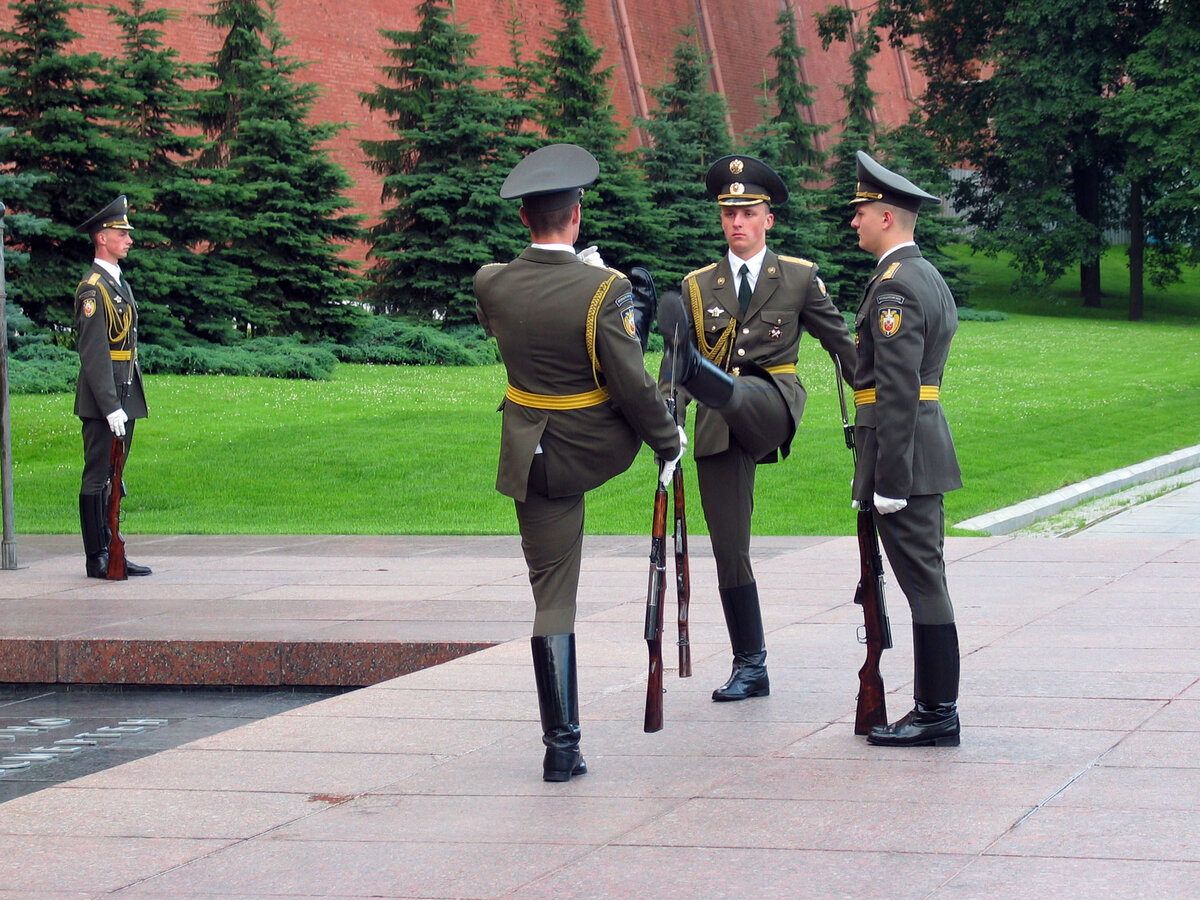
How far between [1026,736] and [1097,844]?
1085 mm

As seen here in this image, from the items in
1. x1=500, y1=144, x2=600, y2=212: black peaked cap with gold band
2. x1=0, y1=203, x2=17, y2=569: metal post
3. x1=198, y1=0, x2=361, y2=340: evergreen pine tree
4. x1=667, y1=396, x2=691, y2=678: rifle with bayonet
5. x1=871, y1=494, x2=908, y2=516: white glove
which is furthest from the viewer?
x1=198, y1=0, x2=361, y2=340: evergreen pine tree

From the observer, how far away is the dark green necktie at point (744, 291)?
5.10 metres

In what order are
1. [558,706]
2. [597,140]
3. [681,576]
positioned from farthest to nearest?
[597,140], [681,576], [558,706]

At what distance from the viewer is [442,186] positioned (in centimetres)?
2578

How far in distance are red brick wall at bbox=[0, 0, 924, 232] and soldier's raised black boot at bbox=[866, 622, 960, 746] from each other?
20.3 m

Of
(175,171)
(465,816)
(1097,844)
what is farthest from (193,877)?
(175,171)

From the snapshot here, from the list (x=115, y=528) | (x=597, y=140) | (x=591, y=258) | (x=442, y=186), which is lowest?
(x=115, y=528)

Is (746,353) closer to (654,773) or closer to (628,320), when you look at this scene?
(628,320)

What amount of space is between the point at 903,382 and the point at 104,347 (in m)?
5.38

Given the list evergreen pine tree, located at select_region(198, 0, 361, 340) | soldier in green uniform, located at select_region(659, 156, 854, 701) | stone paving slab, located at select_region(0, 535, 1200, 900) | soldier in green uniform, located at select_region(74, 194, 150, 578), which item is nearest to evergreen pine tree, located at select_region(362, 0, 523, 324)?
evergreen pine tree, located at select_region(198, 0, 361, 340)

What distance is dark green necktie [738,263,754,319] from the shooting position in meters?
5.10

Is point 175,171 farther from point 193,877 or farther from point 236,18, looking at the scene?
point 193,877

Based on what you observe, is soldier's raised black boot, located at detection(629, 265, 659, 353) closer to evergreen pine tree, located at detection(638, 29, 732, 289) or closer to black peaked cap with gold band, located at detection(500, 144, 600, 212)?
black peaked cap with gold band, located at detection(500, 144, 600, 212)

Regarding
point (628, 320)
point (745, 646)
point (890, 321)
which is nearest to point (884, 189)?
point (890, 321)
